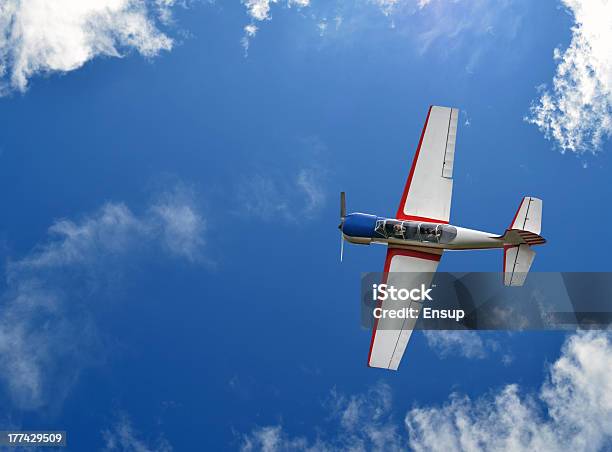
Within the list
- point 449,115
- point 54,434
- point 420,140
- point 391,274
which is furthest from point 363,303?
point 54,434

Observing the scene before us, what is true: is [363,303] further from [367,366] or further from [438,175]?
[438,175]

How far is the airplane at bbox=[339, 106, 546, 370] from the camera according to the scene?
19250mm

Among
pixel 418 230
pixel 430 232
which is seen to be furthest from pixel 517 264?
pixel 418 230

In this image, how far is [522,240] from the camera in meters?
18.6

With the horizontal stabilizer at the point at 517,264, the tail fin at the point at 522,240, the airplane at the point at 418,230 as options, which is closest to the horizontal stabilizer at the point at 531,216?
the tail fin at the point at 522,240

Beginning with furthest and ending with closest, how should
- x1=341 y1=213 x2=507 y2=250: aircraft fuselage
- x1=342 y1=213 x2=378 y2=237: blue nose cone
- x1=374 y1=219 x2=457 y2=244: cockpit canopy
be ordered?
1. x1=342 y1=213 x2=378 y2=237: blue nose cone
2. x1=374 y1=219 x2=457 y2=244: cockpit canopy
3. x1=341 y1=213 x2=507 y2=250: aircraft fuselage

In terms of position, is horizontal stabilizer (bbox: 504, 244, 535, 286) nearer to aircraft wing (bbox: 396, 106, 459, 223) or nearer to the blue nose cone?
aircraft wing (bbox: 396, 106, 459, 223)

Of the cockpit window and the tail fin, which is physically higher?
the cockpit window

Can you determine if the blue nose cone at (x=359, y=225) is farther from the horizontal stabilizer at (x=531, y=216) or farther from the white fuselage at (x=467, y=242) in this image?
the horizontal stabilizer at (x=531, y=216)

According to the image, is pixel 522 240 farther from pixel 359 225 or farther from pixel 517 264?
pixel 359 225

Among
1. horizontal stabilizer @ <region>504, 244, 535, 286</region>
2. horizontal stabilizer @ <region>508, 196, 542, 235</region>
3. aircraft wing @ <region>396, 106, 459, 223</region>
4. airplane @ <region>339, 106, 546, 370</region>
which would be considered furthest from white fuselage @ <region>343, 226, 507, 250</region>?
horizontal stabilizer @ <region>508, 196, 542, 235</region>

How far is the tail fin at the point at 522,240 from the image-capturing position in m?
18.4

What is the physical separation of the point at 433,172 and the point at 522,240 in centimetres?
426

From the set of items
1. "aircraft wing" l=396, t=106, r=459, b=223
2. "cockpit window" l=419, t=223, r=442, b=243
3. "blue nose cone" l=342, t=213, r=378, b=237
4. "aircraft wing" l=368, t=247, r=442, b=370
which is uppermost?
"aircraft wing" l=396, t=106, r=459, b=223
